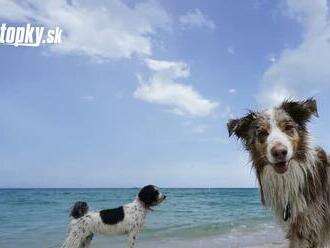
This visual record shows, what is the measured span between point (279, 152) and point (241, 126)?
70 centimetres

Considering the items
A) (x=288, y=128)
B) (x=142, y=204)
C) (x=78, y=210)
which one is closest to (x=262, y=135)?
(x=288, y=128)

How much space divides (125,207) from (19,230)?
278 inches

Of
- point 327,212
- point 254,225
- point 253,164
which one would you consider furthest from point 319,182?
point 254,225

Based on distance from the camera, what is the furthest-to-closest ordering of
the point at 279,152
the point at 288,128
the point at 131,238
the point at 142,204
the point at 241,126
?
the point at 142,204 → the point at 131,238 → the point at 241,126 → the point at 288,128 → the point at 279,152

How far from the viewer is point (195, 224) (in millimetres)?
14961

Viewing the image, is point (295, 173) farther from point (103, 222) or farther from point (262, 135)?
point (103, 222)

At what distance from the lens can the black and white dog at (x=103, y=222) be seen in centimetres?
807

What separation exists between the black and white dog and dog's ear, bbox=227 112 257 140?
3276mm

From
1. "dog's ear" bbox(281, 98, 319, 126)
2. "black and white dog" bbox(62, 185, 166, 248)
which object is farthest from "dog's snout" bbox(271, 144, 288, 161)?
"black and white dog" bbox(62, 185, 166, 248)

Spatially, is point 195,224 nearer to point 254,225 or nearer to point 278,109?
point 254,225

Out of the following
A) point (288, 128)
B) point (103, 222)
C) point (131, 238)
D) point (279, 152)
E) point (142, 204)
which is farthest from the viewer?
point (142, 204)

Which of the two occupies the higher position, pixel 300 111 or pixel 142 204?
pixel 300 111

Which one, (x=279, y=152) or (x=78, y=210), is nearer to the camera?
(x=279, y=152)

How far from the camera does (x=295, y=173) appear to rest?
514 centimetres
